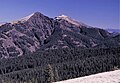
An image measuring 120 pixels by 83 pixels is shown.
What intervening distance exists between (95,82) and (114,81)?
6.28 feet

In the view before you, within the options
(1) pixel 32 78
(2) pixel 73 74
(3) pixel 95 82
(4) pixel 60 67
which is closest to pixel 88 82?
(3) pixel 95 82

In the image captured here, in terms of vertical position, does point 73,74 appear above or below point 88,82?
below

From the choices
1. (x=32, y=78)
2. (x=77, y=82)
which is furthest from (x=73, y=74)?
(x=77, y=82)

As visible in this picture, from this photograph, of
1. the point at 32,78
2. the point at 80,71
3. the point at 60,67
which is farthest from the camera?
the point at 60,67

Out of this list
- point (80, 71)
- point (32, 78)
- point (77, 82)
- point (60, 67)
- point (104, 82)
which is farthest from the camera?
point (60, 67)

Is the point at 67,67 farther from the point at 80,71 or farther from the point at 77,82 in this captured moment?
the point at 77,82

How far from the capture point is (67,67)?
173 m

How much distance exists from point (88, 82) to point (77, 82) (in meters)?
1.92

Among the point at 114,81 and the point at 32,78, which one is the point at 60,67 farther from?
the point at 114,81

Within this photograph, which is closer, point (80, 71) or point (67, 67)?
point (80, 71)

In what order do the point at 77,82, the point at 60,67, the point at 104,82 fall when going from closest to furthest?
1. the point at 104,82
2. the point at 77,82
3. the point at 60,67

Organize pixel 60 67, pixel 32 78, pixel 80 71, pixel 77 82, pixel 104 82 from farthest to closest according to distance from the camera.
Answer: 1. pixel 60 67
2. pixel 80 71
3. pixel 32 78
4. pixel 77 82
5. pixel 104 82

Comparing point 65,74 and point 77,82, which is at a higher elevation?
point 77,82

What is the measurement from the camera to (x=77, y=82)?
32.4m
